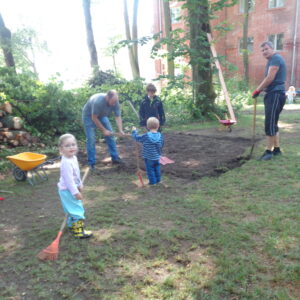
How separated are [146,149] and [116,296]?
9.20 ft

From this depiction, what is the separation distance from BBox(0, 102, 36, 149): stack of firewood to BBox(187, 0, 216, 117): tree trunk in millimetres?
6187

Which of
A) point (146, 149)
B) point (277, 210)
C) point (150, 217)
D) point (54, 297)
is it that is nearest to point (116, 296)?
point (54, 297)

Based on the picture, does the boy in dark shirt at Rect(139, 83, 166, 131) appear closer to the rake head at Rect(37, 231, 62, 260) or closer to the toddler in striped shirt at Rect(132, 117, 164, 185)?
the toddler in striped shirt at Rect(132, 117, 164, 185)

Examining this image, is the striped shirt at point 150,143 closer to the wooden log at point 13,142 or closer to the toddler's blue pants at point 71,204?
the toddler's blue pants at point 71,204

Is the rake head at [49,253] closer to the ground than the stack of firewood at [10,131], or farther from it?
closer to the ground

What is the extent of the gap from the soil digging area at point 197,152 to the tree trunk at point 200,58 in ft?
7.30

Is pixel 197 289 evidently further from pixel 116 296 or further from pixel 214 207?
pixel 214 207

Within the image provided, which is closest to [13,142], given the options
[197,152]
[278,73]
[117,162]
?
[117,162]

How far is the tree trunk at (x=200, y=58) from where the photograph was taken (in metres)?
10.2

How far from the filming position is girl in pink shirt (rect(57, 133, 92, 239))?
3139 mm

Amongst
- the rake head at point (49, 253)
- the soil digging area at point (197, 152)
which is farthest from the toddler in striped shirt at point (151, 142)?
the rake head at point (49, 253)

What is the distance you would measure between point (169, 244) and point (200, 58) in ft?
27.4

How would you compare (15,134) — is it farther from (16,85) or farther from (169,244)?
(169,244)

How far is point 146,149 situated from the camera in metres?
4.86
